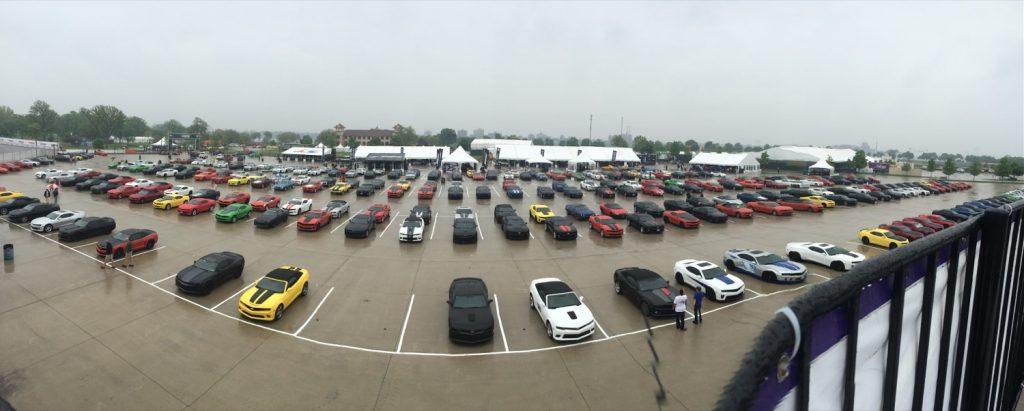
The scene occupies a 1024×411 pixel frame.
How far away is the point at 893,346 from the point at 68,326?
16.9 meters

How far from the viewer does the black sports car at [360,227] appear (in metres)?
22.1

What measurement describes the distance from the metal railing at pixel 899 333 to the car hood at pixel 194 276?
16594 mm

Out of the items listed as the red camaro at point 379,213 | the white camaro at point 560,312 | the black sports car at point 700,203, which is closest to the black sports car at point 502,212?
the red camaro at point 379,213

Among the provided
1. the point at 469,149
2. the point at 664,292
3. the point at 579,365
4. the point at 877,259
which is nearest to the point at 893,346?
the point at 877,259

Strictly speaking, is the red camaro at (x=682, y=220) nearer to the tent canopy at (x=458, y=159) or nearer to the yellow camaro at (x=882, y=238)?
the yellow camaro at (x=882, y=238)

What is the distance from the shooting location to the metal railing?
1.41m

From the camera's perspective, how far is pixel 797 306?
1.45 m

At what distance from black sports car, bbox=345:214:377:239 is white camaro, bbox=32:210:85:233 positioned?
1360cm

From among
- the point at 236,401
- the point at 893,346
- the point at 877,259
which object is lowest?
the point at 236,401

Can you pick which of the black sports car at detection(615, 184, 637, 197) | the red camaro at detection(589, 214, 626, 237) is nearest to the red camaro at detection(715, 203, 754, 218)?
the black sports car at detection(615, 184, 637, 197)

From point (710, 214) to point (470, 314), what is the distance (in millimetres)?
21950

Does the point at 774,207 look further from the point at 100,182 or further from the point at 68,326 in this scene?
the point at 100,182

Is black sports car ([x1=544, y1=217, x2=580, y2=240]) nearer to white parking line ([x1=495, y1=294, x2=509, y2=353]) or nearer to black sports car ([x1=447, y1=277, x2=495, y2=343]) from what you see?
white parking line ([x1=495, y1=294, x2=509, y2=353])

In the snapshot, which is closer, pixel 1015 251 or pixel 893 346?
pixel 893 346
